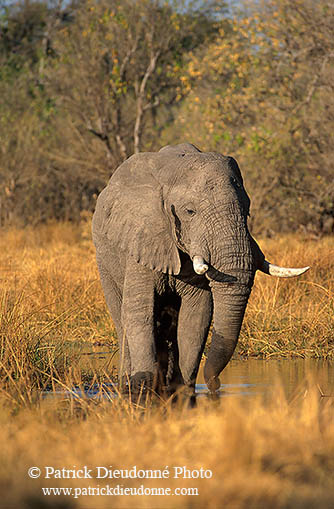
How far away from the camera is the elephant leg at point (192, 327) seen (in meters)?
6.62

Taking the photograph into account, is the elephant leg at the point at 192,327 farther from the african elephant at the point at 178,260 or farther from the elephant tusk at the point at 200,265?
the elephant tusk at the point at 200,265

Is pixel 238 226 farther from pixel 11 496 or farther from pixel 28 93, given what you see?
pixel 28 93

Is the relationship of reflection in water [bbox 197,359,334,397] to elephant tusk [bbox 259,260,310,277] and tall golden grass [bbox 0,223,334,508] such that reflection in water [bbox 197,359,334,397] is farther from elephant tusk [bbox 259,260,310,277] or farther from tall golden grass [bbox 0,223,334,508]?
elephant tusk [bbox 259,260,310,277]

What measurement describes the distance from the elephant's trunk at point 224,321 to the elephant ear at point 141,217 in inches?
16.5

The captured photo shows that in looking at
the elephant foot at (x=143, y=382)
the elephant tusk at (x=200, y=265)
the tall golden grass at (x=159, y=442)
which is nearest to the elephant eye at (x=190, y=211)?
the elephant tusk at (x=200, y=265)

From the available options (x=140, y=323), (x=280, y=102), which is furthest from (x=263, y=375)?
(x=280, y=102)

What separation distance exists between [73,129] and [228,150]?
24.9 ft

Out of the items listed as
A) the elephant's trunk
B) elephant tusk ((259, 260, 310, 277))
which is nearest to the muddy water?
the elephant's trunk

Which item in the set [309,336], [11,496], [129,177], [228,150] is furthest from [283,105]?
[11,496]

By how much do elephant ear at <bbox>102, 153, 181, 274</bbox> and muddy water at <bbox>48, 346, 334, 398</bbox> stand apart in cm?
86

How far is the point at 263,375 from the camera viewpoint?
7.50m

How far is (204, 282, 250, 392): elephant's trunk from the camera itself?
236 inches

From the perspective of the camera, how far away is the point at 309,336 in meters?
8.71

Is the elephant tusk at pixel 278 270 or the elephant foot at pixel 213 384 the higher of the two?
the elephant tusk at pixel 278 270
